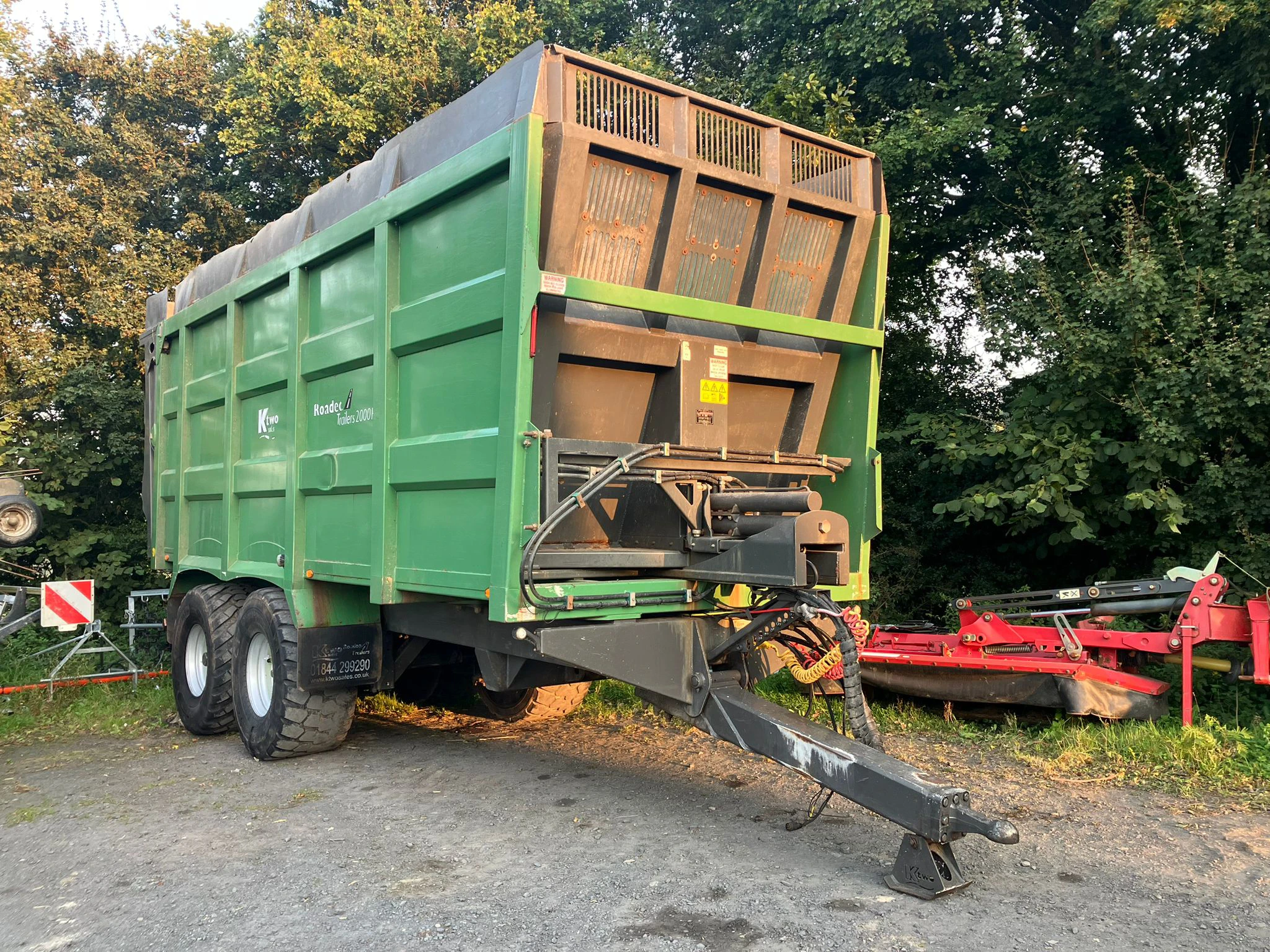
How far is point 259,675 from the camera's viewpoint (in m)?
6.22

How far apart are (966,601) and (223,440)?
5069mm

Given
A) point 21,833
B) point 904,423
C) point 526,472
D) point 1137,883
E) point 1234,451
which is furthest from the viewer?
point 904,423

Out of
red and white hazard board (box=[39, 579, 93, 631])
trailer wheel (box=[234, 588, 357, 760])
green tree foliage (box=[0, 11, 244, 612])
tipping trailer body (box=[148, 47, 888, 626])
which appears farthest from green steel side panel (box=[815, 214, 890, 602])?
green tree foliage (box=[0, 11, 244, 612])

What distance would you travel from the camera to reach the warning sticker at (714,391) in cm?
468

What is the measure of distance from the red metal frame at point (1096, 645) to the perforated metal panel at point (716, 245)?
112 inches

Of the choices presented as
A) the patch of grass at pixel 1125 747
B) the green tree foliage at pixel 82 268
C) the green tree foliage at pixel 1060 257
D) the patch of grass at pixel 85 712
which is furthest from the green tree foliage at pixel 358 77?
the patch of grass at pixel 1125 747

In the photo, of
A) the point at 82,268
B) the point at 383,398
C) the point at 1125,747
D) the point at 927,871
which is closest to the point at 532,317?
the point at 383,398

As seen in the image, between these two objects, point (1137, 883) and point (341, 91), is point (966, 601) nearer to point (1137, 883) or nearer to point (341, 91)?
point (1137, 883)

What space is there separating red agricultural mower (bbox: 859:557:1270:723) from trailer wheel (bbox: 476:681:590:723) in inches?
79.4

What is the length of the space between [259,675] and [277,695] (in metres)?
0.49

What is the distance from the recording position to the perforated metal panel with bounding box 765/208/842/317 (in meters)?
4.97

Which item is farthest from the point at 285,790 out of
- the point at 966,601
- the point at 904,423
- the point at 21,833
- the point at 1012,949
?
the point at 904,423

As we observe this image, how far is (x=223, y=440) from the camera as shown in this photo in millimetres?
6824

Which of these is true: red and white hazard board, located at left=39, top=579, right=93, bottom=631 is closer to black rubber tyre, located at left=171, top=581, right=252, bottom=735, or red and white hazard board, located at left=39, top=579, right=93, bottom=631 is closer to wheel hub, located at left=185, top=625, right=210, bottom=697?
black rubber tyre, located at left=171, top=581, right=252, bottom=735
